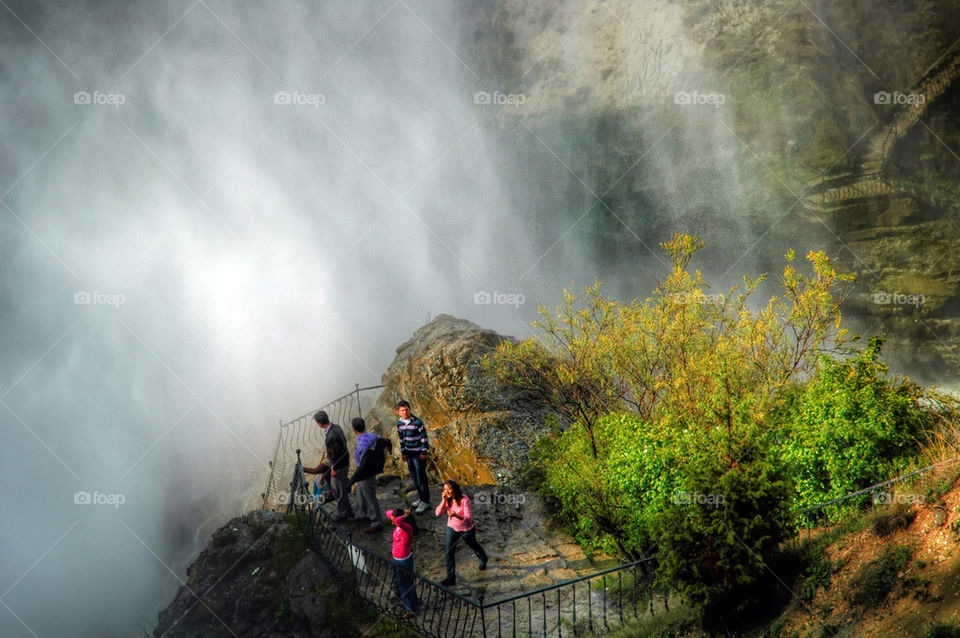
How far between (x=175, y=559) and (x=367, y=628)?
2779 centimetres

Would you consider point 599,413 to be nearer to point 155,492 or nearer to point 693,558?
point 693,558

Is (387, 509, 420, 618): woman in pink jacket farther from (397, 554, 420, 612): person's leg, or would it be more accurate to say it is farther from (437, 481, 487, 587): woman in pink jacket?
(437, 481, 487, 587): woman in pink jacket

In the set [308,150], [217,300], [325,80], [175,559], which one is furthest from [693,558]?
[325,80]

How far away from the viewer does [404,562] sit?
7395 mm

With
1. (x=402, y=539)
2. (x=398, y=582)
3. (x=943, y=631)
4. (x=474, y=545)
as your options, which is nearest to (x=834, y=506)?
(x=943, y=631)

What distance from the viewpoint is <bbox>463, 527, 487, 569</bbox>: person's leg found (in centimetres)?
803

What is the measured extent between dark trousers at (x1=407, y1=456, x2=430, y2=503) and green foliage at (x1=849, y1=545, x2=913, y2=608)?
566 cm

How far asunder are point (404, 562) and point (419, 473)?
6.84ft

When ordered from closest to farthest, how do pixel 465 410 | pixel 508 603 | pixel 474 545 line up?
1. pixel 508 603
2. pixel 474 545
3. pixel 465 410

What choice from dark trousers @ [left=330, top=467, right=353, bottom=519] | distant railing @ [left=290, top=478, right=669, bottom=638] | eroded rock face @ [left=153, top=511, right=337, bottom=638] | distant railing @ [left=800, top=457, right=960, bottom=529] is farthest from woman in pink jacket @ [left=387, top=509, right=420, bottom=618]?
distant railing @ [left=800, top=457, right=960, bottom=529]

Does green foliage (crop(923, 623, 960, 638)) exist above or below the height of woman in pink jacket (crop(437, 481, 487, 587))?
below

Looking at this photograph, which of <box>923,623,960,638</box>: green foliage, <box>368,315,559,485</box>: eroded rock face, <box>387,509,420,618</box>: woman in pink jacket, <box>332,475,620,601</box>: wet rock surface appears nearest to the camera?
<box>923,623,960,638</box>: green foliage

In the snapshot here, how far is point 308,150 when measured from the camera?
152ft

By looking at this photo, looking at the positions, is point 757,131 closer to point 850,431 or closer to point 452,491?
point 850,431
